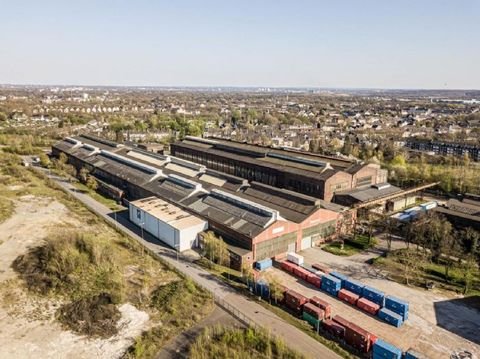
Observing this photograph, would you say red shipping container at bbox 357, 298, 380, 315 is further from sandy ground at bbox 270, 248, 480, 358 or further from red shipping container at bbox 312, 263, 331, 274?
Result: red shipping container at bbox 312, 263, 331, 274

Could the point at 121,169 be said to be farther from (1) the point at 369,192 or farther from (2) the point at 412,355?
(2) the point at 412,355

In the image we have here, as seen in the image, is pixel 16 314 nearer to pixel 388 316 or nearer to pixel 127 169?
pixel 388 316

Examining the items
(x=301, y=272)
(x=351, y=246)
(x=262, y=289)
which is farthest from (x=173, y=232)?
(x=351, y=246)

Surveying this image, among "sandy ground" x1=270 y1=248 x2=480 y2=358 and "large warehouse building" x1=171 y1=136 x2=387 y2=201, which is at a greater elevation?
"large warehouse building" x1=171 y1=136 x2=387 y2=201

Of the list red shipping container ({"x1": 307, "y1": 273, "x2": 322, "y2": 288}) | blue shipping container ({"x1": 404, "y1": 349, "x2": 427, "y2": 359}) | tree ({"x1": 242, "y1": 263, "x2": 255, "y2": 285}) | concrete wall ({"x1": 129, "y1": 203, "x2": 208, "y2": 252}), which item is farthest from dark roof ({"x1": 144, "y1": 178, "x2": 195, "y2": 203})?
blue shipping container ({"x1": 404, "y1": 349, "x2": 427, "y2": 359})

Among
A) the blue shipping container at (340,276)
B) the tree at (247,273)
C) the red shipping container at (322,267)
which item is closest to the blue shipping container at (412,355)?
the blue shipping container at (340,276)

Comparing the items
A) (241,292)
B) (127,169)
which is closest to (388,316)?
(241,292)

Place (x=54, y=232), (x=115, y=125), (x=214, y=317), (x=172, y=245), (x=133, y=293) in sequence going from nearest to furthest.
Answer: (x=214, y=317) < (x=133, y=293) < (x=172, y=245) < (x=54, y=232) < (x=115, y=125)
